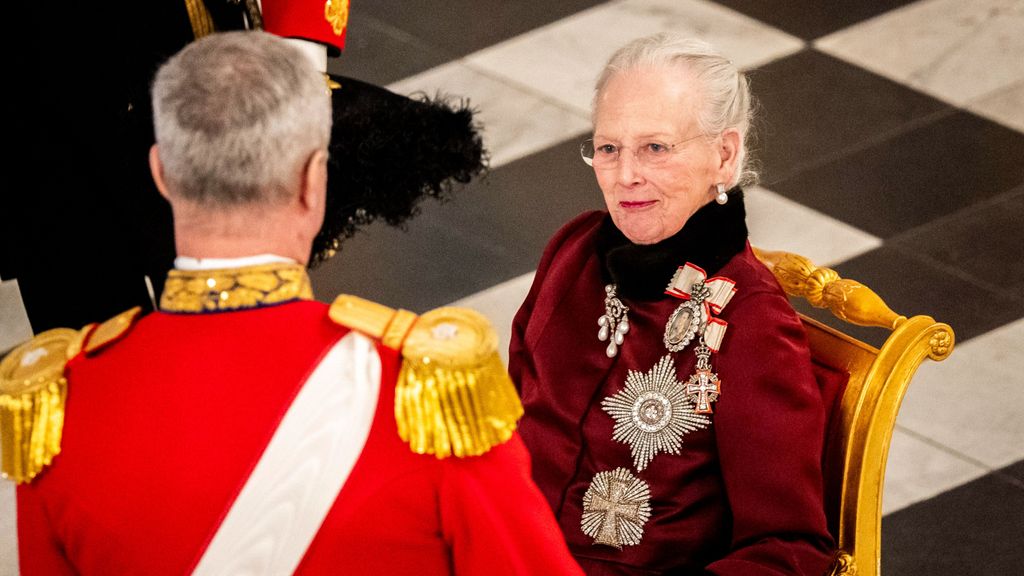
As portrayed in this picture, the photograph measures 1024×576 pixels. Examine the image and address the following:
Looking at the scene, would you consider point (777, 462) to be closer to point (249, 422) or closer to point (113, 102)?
point (249, 422)

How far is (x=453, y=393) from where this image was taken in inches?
58.6

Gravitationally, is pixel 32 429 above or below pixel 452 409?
below

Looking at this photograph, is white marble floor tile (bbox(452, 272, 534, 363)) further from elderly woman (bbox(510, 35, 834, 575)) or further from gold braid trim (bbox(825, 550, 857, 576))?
gold braid trim (bbox(825, 550, 857, 576))

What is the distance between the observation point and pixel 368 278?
13.3 feet

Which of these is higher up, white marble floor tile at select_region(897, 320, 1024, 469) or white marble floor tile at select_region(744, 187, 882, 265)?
white marble floor tile at select_region(744, 187, 882, 265)

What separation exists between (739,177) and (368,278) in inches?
74.2

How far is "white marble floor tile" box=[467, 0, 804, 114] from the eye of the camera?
4.88 m

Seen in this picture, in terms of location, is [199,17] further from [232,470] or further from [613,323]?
[232,470]

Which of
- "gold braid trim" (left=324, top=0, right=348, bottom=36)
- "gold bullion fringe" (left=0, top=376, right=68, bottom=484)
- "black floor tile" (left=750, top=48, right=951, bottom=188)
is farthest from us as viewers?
"black floor tile" (left=750, top=48, right=951, bottom=188)

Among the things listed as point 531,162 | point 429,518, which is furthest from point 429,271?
point 429,518

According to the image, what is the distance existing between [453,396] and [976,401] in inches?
89.3

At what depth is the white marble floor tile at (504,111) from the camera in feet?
15.0

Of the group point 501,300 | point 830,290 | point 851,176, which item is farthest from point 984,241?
point 830,290

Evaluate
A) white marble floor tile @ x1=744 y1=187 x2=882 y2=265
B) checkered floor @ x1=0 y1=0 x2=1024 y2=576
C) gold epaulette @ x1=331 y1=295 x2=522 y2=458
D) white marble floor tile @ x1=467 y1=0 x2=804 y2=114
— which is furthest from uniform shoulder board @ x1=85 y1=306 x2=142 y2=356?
white marble floor tile @ x1=467 y1=0 x2=804 y2=114
